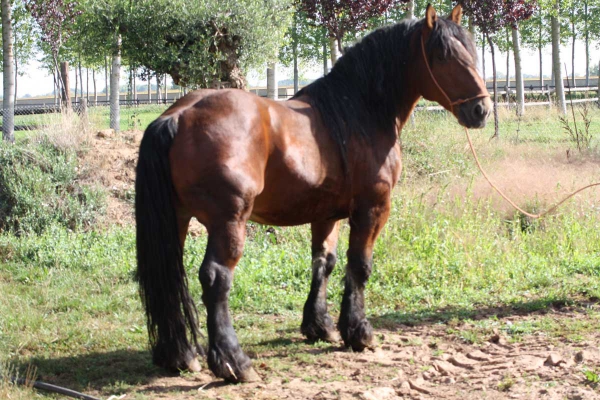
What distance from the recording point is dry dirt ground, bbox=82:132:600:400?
380 centimetres

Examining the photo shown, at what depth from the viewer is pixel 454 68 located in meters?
4.48

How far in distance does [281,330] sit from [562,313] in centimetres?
242

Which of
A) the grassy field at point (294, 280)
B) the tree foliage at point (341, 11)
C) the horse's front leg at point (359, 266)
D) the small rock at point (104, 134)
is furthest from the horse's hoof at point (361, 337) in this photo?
the tree foliage at point (341, 11)

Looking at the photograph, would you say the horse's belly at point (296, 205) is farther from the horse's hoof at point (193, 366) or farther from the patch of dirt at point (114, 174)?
the patch of dirt at point (114, 174)

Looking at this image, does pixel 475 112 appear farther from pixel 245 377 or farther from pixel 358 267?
pixel 245 377

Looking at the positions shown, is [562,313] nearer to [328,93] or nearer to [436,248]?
[436,248]

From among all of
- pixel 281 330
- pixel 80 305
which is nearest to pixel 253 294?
pixel 281 330

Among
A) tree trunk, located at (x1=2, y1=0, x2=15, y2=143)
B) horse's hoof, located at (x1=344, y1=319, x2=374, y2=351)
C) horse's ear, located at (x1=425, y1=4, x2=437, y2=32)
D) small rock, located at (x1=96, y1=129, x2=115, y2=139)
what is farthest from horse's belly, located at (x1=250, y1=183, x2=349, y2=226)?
tree trunk, located at (x1=2, y1=0, x2=15, y2=143)

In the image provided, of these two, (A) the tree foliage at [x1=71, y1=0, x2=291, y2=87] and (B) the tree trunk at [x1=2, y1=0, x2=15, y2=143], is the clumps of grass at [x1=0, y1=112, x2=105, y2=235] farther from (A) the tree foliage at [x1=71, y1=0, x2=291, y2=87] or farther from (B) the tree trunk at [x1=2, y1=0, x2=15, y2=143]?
(B) the tree trunk at [x1=2, y1=0, x2=15, y2=143]

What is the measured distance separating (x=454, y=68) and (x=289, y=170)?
4.81 feet

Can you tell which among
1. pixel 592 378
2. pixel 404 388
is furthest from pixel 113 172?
pixel 592 378

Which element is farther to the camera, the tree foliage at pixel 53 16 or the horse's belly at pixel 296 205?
the tree foliage at pixel 53 16

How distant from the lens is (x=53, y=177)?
851cm

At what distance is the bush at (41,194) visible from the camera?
26.3 feet
